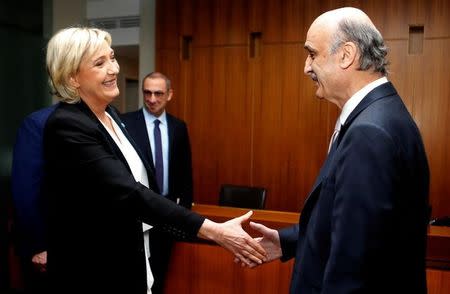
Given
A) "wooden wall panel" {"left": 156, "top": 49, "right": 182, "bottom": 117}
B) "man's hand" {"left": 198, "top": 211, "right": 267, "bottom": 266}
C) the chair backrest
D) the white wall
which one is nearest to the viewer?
"man's hand" {"left": 198, "top": 211, "right": 267, "bottom": 266}

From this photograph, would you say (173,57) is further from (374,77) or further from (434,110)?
(374,77)

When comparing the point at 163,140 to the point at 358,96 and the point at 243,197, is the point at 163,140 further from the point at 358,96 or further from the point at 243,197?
the point at 358,96

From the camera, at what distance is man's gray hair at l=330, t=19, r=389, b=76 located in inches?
51.3

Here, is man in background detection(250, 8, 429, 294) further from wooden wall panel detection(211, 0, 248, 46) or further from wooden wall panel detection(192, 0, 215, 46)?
wooden wall panel detection(192, 0, 215, 46)

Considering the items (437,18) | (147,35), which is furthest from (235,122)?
(437,18)

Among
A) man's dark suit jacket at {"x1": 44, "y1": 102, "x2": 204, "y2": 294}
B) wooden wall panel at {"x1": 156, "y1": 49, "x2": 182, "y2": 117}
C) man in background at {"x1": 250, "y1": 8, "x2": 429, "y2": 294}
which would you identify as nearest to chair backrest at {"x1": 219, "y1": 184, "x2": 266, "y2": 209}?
wooden wall panel at {"x1": 156, "y1": 49, "x2": 182, "y2": 117}

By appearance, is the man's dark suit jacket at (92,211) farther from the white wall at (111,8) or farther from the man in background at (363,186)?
the white wall at (111,8)

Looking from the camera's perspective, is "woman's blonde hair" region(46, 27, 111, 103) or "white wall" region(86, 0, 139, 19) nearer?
"woman's blonde hair" region(46, 27, 111, 103)

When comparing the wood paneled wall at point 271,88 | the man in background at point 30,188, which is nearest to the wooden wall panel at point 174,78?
the wood paneled wall at point 271,88

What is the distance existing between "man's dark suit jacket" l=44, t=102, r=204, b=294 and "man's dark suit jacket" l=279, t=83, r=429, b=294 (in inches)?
26.6

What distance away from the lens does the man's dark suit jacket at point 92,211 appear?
1.66m

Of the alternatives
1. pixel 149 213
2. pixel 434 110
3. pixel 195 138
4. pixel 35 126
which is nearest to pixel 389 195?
pixel 149 213

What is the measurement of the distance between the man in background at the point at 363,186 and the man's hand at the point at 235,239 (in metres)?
0.46

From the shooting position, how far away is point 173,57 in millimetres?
5516
